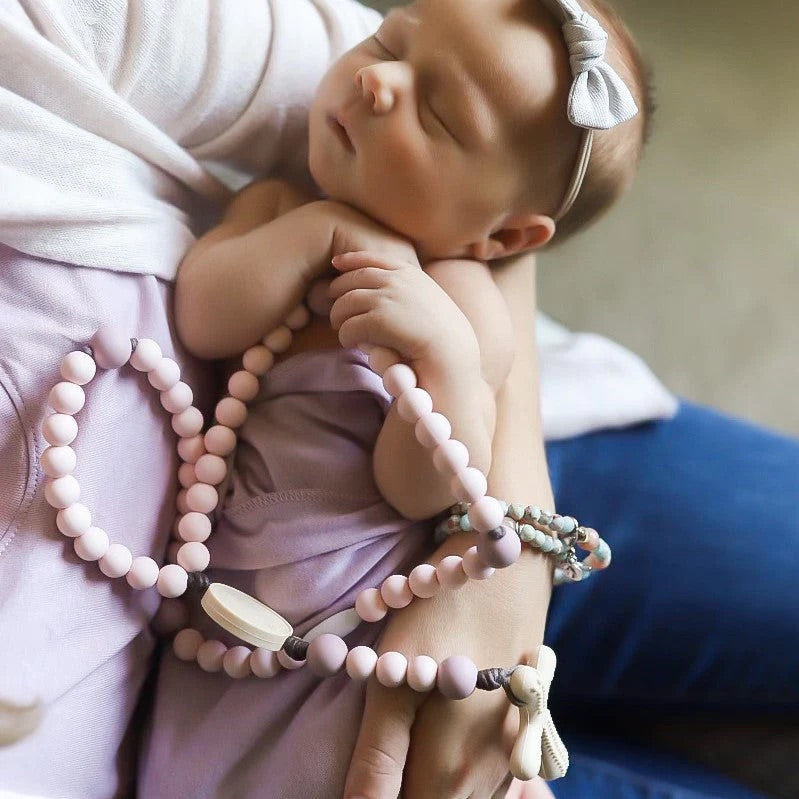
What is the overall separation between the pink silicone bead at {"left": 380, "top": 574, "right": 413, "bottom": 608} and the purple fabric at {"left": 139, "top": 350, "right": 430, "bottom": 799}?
33mm

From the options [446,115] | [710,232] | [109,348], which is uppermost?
[446,115]

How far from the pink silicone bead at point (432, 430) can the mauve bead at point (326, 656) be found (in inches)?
6.0

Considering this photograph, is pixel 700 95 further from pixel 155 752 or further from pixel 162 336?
pixel 155 752

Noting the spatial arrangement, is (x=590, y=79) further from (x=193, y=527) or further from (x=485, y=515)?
(x=193, y=527)

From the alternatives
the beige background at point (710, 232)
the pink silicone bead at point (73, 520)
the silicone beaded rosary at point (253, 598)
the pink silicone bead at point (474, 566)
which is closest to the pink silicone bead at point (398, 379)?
the silicone beaded rosary at point (253, 598)

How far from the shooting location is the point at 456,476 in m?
0.57

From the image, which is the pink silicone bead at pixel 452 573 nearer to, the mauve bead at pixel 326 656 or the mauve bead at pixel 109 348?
the mauve bead at pixel 326 656

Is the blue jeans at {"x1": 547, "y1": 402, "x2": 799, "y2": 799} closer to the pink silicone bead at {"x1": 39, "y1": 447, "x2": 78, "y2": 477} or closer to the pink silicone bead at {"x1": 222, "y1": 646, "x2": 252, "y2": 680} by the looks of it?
the pink silicone bead at {"x1": 222, "y1": 646, "x2": 252, "y2": 680}

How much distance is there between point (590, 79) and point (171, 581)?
476 millimetres

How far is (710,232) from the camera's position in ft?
5.26

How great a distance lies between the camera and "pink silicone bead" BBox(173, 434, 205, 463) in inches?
25.8

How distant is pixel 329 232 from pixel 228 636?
12.4 inches

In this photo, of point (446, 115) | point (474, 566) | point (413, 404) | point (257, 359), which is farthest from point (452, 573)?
point (446, 115)

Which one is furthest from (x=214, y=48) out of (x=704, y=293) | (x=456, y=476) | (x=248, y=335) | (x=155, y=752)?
(x=704, y=293)
